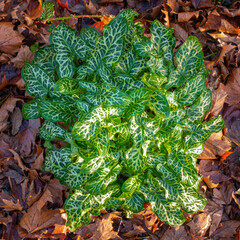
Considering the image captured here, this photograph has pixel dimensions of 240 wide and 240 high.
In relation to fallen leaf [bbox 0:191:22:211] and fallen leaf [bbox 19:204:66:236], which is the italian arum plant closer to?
fallen leaf [bbox 19:204:66:236]

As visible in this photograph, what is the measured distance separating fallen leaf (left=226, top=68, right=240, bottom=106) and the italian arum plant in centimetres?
70

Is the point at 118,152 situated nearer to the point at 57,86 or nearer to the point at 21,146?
the point at 57,86

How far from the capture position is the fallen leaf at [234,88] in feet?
7.27

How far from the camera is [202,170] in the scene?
215cm

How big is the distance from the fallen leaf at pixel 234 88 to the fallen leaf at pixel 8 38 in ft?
6.19

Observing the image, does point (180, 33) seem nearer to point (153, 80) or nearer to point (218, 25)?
point (218, 25)

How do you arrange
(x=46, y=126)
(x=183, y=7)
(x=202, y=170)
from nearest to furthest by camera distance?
1. (x=46, y=126)
2. (x=202, y=170)
3. (x=183, y=7)

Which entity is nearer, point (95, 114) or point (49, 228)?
point (95, 114)

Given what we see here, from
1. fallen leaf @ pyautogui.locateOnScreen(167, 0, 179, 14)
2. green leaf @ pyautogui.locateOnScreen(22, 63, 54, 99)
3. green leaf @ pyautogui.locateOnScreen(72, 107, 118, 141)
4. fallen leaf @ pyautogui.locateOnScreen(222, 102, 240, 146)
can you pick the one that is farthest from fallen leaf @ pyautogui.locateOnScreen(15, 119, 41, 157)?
fallen leaf @ pyautogui.locateOnScreen(222, 102, 240, 146)

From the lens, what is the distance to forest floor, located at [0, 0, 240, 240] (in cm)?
203

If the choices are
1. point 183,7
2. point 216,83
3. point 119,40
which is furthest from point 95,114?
point 183,7

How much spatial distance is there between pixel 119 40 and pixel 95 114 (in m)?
0.48

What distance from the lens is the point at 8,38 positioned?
2.16 m

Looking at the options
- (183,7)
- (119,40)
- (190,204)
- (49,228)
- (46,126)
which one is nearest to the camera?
(119,40)
